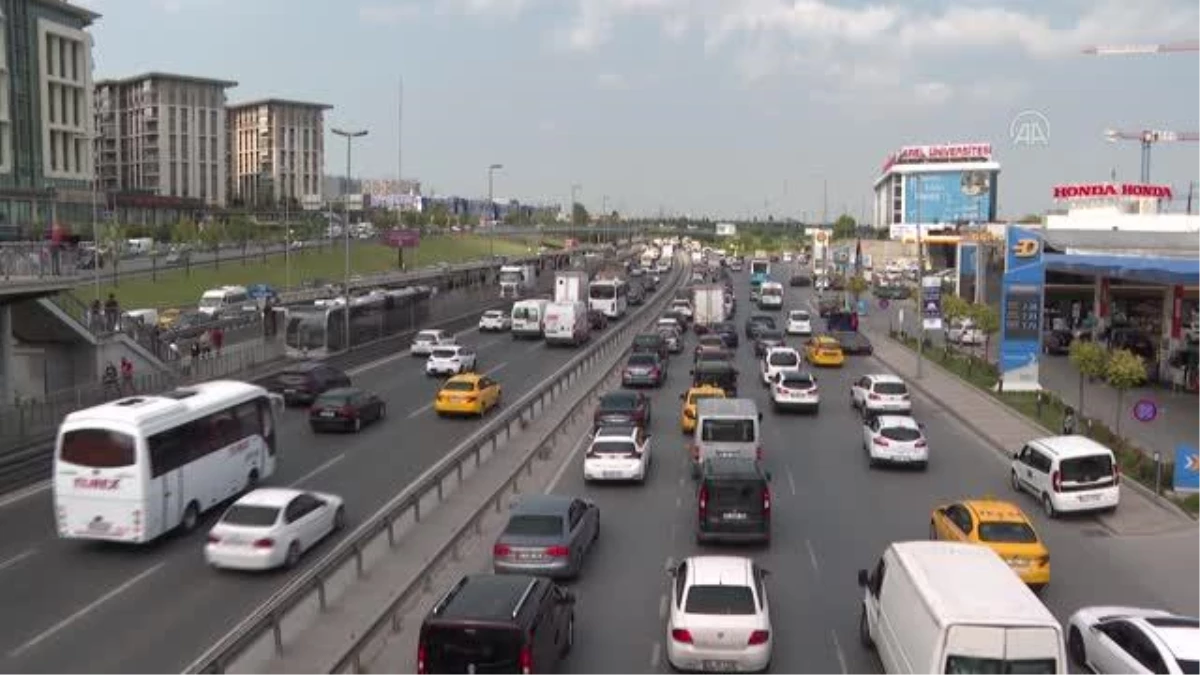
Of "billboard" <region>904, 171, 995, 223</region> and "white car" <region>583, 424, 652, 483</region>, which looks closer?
"white car" <region>583, 424, 652, 483</region>

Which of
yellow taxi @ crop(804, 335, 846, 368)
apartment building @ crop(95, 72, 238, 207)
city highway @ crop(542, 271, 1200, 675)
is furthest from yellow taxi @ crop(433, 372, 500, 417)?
apartment building @ crop(95, 72, 238, 207)

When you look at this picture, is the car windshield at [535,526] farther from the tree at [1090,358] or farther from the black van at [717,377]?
the tree at [1090,358]

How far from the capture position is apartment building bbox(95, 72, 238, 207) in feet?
568

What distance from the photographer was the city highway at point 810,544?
15891 mm

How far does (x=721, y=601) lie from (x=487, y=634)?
3.42m

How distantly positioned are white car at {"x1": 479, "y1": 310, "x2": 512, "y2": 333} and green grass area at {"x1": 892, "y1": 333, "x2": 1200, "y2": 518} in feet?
78.1

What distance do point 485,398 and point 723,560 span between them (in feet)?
73.3

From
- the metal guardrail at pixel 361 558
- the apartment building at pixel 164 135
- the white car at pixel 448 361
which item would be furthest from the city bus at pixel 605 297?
the apartment building at pixel 164 135

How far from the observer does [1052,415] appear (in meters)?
37.4

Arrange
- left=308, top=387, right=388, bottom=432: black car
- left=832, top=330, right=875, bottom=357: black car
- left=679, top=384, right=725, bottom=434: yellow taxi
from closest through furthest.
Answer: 1. left=308, top=387, right=388, bottom=432: black car
2. left=679, top=384, right=725, bottom=434: yellow taxi
3. left=832, top=330, right=875, bottom=357: black car

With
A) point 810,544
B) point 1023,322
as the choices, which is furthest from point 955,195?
point 810,544

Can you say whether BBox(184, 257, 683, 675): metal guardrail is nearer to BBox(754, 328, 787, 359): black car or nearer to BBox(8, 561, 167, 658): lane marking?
BBox(8, 561, 167, 658): lane marking

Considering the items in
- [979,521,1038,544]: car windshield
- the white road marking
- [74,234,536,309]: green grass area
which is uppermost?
[74,234,536,309]: green grass area

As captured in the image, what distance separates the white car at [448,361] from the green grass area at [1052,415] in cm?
2087
